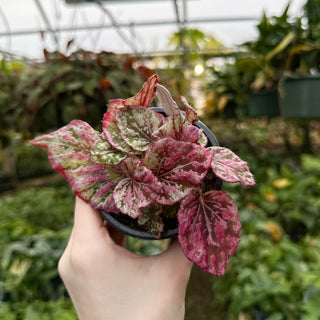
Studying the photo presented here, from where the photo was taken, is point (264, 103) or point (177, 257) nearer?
point (177, 257)

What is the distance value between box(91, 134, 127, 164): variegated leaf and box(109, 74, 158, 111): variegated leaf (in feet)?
0.16

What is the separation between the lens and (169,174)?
14.1 inches

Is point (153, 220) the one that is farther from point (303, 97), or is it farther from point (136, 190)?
point (303, 97)

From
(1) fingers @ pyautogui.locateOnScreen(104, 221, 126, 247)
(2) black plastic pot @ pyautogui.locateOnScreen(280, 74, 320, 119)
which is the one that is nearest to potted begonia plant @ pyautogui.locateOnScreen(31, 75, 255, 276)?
(1) fingers @ pyautogui.locateOnScreen(104, 221, 126, 247)

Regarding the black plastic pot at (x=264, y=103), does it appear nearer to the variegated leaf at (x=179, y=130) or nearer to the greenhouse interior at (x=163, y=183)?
the greenhouse interior at (x=163, y=183)

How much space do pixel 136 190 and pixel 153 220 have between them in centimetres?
6

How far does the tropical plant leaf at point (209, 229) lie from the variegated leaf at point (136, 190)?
0.04 m

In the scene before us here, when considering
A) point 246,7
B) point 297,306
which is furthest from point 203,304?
point 246,7

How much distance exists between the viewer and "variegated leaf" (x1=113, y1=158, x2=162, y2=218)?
0.34 m

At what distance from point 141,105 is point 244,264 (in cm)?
94

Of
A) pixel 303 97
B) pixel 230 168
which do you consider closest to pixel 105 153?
pixel 230 168

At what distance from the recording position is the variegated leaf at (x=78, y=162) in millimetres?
406

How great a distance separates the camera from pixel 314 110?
120 centimetres

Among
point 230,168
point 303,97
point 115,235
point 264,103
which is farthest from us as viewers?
point 264,103
